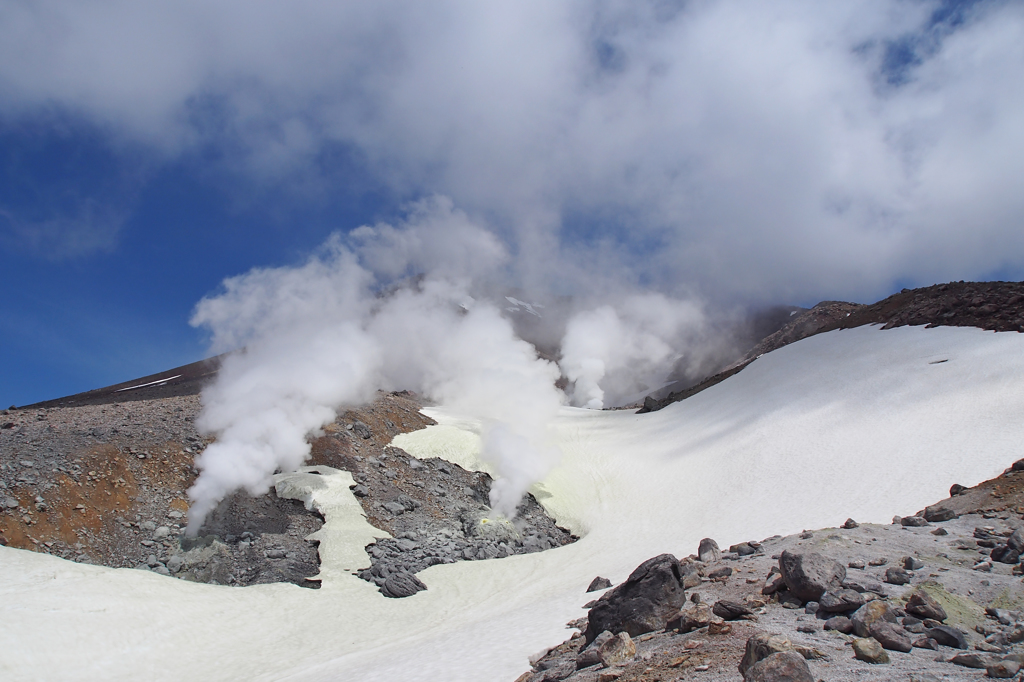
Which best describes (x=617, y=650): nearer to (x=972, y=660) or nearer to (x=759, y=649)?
(x=759, y=649)

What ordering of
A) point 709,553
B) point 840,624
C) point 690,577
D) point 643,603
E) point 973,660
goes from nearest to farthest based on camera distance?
point 973,660, point 840,624, point 643,603, point 690,577, point 709,553

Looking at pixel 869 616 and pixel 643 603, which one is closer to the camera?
pixel 869 616

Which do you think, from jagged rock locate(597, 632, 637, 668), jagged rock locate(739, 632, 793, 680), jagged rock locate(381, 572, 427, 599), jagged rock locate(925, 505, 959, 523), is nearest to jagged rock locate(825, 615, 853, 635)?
jagged rock locate(739, 632, 793, 680)

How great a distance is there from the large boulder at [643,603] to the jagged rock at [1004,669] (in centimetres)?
389

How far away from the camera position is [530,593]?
1666 cm

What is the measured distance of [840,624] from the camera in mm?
6512

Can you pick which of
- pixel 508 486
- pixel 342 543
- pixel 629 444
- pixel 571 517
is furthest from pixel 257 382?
pixel 629 444

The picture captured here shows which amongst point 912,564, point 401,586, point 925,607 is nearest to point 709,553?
point 912,564

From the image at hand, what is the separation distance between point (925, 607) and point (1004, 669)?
1.79 meters

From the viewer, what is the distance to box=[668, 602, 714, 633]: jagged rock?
7.15m

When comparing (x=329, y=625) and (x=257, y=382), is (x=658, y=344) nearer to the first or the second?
(x=257, y=382)

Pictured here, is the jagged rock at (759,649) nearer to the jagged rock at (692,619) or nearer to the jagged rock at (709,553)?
the jagged rock at (692,619)

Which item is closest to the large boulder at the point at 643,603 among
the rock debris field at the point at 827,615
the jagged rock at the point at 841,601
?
the rock debris field at the point at 827,615

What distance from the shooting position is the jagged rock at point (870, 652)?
5441 millimetres
